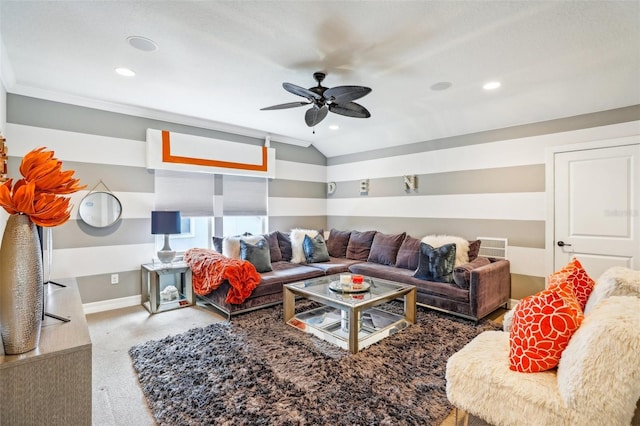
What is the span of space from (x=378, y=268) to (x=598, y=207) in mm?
2597

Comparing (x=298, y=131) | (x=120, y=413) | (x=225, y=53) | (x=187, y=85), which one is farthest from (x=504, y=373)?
(x=298, y=131)

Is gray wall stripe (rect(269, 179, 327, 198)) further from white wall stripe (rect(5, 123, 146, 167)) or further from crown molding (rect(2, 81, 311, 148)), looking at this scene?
white wall stripe (rect(5, 123, 146, 167))

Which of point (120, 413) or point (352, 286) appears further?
point (352, 286)

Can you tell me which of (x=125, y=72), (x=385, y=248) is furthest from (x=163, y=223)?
(x=385, y=248)

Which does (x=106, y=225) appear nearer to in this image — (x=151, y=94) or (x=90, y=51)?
(x=151, y=94)

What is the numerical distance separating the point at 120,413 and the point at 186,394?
1.28ft

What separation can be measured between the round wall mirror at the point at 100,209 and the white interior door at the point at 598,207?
17.8 ft

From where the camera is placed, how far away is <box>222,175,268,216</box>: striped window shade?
4.91m

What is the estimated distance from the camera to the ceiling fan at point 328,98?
2.56m

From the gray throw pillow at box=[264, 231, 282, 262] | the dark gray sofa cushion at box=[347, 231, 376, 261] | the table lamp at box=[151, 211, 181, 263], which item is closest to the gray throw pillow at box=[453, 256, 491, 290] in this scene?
the dark gray sofa cushion at box=[347, 231, 376, 261]

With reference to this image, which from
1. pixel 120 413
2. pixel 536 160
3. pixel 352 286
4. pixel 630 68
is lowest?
pixel 120 413

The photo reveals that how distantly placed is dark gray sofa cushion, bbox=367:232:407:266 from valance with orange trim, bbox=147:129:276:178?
84.7 inches

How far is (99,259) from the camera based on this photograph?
3824 mm

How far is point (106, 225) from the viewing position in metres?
3.81
